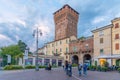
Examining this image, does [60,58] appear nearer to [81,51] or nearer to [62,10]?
[81,51]

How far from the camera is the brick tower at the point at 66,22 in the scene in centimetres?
7629

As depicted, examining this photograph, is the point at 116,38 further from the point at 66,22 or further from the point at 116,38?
the point at 66,22

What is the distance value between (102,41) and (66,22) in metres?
28.9

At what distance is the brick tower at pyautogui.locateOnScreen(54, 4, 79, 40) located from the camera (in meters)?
76.3

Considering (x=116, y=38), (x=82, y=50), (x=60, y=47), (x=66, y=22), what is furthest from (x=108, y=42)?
(x=66, y=22)

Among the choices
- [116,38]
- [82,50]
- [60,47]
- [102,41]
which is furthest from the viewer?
[60,47]

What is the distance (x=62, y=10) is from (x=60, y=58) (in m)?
20.6

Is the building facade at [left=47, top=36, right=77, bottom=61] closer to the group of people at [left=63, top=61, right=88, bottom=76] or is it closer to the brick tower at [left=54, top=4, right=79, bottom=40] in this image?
the brick tower at [left=54, top=4, right=79, bottom=40]

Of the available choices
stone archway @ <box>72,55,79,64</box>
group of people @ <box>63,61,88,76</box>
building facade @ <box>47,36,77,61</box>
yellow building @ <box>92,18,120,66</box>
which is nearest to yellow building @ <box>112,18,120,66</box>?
yellow building @ <box>92,18,120,66</box>

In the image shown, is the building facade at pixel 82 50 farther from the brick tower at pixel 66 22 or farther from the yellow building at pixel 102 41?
the brick tower at pixel 66 22

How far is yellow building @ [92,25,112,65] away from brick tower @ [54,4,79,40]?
77.5 feet

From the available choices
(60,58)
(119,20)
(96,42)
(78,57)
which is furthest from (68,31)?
(119,20)

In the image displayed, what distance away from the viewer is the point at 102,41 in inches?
1960

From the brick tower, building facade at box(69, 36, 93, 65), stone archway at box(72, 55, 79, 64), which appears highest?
the brick tower
